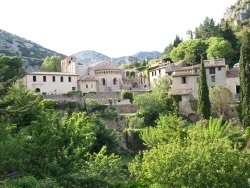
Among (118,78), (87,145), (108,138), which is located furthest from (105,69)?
(87,145)

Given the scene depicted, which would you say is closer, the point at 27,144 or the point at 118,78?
the point at 27,144

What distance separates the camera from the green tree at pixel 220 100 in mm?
53000

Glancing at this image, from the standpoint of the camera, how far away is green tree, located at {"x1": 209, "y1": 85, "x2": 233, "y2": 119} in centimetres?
5300

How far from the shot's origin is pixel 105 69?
242 ft

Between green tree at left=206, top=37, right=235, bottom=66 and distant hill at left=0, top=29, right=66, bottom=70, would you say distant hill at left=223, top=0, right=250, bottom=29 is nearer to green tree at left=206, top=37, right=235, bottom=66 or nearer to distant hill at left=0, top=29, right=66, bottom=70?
green tree at left=206, top=37, right=235, bottom=66

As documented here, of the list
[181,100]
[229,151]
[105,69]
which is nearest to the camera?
[229,151]

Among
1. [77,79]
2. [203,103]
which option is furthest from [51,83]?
[203,103]

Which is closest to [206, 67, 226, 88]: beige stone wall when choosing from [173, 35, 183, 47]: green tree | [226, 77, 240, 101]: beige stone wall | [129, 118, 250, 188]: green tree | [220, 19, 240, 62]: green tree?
[226, 77, 240, 101]: beige stone wall

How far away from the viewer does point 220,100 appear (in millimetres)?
53156

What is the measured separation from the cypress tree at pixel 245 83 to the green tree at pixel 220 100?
199 inches

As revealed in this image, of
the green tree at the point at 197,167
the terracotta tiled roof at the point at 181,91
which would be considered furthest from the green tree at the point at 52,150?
the terracotta tiled roof at the point at 181,91

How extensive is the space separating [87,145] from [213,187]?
791cm

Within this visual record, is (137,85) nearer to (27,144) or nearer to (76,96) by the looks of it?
(76,96)

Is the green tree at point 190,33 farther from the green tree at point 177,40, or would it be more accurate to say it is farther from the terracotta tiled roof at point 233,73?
the terracotta tiled roof at point 233,73
